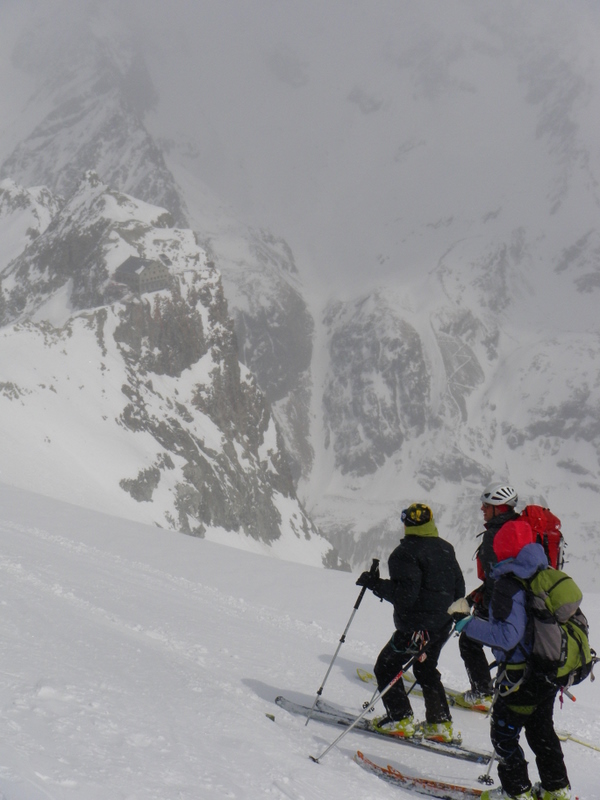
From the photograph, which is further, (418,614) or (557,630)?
(418,614)

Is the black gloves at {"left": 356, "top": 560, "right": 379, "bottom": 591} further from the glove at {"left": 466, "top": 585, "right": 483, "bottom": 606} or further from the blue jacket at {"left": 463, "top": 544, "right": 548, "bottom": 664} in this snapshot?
the blue jacket at {"left": 463, "top": 544, "right": 548, "bottom": 664}

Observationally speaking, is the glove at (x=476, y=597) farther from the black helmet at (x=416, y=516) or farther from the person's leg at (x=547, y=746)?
the person's leg at (x=547, y=746)

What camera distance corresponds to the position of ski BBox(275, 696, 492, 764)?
7223 mm

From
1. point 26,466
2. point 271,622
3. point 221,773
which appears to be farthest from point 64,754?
point 26,466

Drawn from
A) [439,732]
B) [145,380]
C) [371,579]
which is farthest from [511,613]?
[145,380]

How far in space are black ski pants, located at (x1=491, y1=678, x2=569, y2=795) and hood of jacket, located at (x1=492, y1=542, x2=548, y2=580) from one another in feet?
2.96

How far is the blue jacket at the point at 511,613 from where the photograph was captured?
587cm

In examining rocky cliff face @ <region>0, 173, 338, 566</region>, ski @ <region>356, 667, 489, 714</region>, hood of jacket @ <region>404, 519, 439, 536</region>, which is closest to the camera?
hood of jacket @ <region>404, 519, 439, 536</region>

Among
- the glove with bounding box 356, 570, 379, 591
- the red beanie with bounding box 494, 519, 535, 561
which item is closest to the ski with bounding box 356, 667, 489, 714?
the glove with bounding box 356, 570, 379, 591

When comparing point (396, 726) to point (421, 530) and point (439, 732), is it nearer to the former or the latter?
point (439, 732)

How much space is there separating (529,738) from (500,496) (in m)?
2.77

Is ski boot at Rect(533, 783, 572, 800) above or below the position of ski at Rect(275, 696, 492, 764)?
above

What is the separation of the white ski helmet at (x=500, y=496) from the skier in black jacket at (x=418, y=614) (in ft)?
2.97

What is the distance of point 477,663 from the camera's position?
29.8 ft
